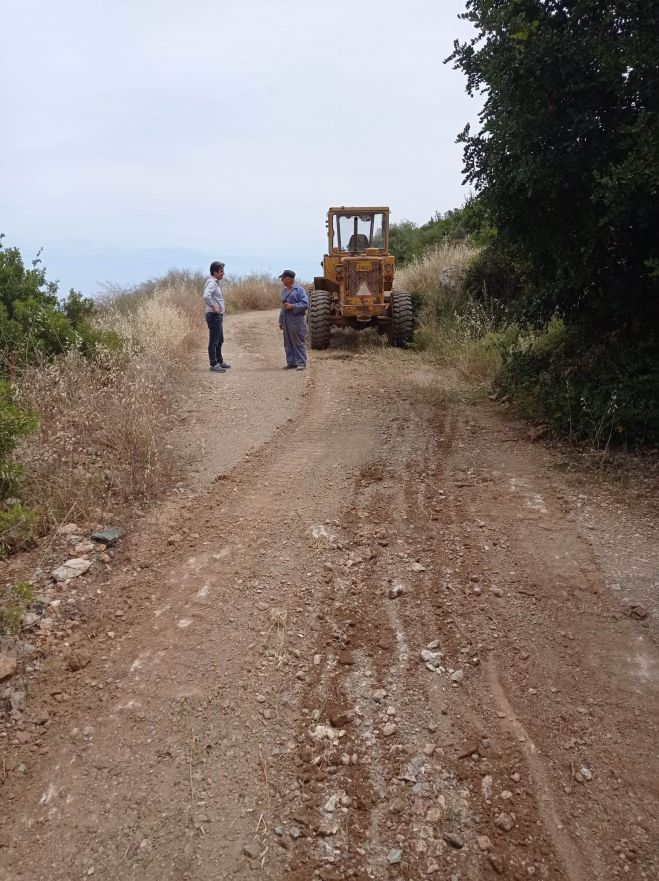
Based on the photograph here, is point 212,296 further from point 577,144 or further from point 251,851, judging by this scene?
point 251,851

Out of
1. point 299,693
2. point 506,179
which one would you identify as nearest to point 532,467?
point 506,179

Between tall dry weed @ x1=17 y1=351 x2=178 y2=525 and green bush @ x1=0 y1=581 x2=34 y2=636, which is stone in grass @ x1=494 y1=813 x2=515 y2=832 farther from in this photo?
tall dry weed @ x1=17 y1=351 x2=178 y2=525

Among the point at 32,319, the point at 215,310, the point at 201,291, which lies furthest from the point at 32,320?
the point at 201,291

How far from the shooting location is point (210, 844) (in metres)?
2.10

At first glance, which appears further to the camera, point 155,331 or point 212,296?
point 155,331

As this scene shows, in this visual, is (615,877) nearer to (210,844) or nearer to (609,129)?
(210,844)

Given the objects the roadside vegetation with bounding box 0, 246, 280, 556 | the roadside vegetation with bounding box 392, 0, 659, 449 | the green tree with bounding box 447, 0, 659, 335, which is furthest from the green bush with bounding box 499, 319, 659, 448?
the roadside vegetation with bounding box 0, 246, 280, 556

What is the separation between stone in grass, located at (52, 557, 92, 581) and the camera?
3.69 metres

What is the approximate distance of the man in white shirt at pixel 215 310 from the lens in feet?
31.3

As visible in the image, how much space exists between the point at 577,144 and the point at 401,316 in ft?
20.5

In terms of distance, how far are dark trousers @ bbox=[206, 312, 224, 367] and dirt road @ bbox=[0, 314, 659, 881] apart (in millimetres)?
5363

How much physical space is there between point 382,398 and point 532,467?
9.76 feet

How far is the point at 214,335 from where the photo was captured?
32.5ft

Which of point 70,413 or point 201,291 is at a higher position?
point 201,291
